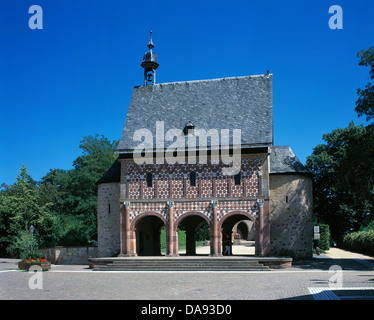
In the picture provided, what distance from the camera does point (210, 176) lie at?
30359 millimetres

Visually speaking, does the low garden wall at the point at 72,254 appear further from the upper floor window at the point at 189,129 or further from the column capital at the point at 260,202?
the column capital at the point at 260,202

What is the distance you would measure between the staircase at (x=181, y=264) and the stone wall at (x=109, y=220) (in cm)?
460

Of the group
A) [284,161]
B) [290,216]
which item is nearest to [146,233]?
[290,216]

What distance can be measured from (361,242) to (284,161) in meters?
13.6

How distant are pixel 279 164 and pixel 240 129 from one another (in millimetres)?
3785

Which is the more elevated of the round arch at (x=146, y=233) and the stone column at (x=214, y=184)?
the stone column at (x=214, y=184)

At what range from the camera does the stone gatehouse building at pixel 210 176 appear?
29.9 metres

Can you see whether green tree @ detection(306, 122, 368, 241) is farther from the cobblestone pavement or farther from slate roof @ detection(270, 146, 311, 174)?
the cobblestone pavement

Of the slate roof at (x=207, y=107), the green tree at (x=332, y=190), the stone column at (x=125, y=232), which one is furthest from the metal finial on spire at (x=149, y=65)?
the green tree at (x=332, y=190)

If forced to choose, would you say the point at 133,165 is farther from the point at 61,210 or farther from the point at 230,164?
the point at 61,210

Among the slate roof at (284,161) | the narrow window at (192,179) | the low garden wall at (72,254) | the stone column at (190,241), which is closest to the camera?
the narrow window at (192,179)

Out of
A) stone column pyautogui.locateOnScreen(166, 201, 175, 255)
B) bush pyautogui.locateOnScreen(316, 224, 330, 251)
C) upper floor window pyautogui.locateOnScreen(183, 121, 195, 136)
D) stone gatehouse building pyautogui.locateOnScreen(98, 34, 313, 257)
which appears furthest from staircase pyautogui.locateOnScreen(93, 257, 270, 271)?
bush pyautogui.locateOnScreen(316, 224, 330, 251)

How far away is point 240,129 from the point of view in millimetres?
31000

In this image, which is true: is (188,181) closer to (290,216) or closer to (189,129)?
(189,129)
